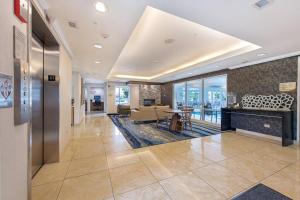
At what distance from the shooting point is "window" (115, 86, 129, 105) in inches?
447

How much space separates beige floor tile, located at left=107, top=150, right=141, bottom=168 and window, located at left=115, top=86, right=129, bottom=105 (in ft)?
27.4

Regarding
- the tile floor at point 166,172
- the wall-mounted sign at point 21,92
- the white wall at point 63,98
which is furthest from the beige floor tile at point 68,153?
the wall-mounted sign at point 21,92

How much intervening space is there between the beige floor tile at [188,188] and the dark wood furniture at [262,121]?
3240 mm

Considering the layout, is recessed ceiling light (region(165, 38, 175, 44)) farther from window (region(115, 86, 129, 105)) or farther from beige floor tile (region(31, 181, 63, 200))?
window (region(115, 86, 129, 105))

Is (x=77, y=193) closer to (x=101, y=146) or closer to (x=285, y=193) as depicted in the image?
(x=101, y=146)

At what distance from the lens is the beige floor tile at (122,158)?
2.63m

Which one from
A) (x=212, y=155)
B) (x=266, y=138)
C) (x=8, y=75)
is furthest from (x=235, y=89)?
(x=8, y=75)

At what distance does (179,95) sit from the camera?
31.4 feet

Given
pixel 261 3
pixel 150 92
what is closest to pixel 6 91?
pixel 261 3

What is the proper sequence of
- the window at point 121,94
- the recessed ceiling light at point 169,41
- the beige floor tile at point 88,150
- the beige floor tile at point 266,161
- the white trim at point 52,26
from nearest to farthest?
the white trim at point 52,26
the beige floor tile at point 266,161
the beige floor tile at point 88,150
the recessed ceiling light at point 169,41
the window at point 121,94

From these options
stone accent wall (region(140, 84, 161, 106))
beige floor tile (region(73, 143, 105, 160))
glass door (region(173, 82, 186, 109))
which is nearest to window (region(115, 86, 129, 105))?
stone accent wall (region(140, 84, 161, 106))

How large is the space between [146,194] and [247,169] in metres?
1.86

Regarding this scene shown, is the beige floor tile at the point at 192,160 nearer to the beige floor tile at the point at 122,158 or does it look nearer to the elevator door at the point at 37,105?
the beige floor tile at the point at 122,158

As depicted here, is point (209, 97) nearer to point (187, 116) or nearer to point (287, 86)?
point (187, 116)
